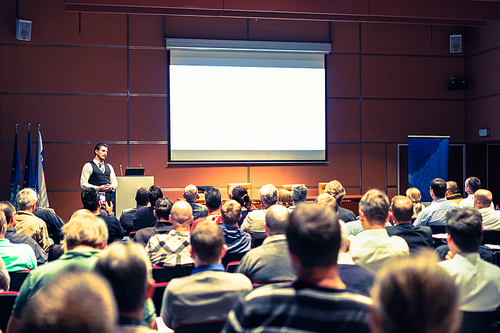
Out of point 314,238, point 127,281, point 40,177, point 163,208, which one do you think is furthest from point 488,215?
point 40,177

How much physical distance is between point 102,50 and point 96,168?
105 inches

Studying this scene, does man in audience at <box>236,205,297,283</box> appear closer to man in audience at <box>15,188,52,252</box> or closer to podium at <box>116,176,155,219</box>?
man in audience at <box>15,188,52,252</box>

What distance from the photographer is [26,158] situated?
6.65 meters

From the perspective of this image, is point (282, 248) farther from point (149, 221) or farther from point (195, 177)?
point (195, 177)

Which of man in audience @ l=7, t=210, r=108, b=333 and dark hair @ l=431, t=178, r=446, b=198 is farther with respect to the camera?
dark hair @ l=431, t=178, r=446, b=198

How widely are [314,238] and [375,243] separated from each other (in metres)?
1.35

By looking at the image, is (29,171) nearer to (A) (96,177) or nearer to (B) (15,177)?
(B) (15,177)

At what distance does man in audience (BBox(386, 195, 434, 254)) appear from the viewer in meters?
2.93

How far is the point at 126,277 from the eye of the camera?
114 cm

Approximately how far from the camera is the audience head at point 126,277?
3.70 ft

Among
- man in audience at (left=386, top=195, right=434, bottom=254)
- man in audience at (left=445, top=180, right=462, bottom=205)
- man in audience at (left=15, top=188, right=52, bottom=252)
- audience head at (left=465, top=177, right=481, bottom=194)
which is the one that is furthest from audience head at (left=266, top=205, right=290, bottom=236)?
audience head at (left=465, top=177, right=481, bottom=194)

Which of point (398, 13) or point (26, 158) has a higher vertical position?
point (398, 13)

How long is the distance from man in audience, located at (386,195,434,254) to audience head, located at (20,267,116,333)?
8.53 ft

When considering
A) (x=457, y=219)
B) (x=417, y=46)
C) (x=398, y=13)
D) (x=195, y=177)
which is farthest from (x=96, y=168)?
(x=417, y=46)
